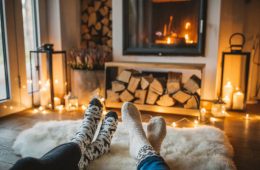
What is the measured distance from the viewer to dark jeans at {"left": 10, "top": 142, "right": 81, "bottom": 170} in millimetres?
731

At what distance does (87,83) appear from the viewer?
2.60m

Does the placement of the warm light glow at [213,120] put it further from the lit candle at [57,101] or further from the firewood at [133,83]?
the lit candle at [57,101]

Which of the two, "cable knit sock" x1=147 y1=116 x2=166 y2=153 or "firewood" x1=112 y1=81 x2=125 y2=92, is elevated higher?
"firewood" x1=112 y1=81 x2=125 y2=92

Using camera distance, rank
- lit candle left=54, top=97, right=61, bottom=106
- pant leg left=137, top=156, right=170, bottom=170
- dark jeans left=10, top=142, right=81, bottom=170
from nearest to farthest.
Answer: dark jeans left=10, top=142, right=81, bottom=170 < pant leg left=137, top=156, right=170, bottom=170 < lit candle left=54, top=97, right=61, bottom=106

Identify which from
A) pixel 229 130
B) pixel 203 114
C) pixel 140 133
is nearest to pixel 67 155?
pixel 140 133

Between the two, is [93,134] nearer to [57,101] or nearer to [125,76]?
[125,76]

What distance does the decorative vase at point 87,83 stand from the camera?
257cm

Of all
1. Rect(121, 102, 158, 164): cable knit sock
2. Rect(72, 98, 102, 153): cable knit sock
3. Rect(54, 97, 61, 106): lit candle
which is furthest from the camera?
Rect(54, 97, 61, 106): lit candle

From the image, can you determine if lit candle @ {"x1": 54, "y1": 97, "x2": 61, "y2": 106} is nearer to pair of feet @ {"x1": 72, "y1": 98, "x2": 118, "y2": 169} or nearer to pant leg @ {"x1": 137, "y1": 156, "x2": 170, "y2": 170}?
pair of feet @ {"x1": 72, "y1": 98, "x2": 118, "y2": 169}

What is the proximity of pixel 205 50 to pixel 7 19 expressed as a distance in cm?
183

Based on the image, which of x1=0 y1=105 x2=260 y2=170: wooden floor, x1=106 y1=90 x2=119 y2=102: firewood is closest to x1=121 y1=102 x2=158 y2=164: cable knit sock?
x1=0 y1=105 x2=260 y2=170: wooden floor

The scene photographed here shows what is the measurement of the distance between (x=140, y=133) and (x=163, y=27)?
1.58 metres

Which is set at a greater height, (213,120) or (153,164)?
(153,164)

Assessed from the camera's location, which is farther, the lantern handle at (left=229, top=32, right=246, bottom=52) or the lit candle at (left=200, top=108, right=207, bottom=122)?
the lantern handle at (left=229, top=32, right=246, bottom=52)
